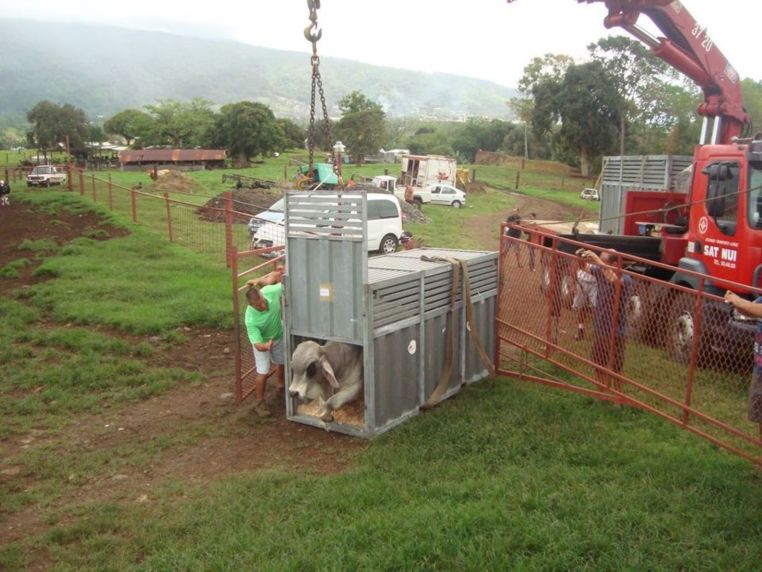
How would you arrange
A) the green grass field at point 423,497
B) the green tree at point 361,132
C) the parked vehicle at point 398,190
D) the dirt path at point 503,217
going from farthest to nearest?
the green tree at point 361,132 < the parked vehicle at point 398,190 < the dirt path at point 503,217 < the green grass field at point 423,497

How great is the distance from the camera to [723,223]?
8336 mm

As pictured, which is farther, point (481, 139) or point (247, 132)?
point (481, 139)

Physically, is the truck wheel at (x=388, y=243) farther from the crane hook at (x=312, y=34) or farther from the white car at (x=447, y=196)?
the white car at (x=447, y=196)

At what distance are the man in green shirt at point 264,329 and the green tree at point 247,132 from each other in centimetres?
5916

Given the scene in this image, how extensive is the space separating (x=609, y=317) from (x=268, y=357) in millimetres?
3698

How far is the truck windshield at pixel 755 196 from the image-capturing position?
7828 millimetres

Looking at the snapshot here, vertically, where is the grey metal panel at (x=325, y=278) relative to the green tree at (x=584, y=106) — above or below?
below

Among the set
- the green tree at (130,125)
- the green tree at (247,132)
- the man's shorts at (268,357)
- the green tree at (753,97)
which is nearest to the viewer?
the man's shorts at (268,357)

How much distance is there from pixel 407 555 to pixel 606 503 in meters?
1.54

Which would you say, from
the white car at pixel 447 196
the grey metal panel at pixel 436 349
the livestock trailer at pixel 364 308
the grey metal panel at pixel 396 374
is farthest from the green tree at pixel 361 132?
the grey metal panel at pixel 396 374

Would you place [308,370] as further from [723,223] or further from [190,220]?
[190,220]

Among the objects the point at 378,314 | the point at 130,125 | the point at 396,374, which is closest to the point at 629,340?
the point at 396,374

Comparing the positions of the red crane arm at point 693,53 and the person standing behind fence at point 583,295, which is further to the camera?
the red crane arm at point 693,53

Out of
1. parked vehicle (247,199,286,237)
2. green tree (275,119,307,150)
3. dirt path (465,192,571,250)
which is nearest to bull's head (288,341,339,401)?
parked vehicle (247,199,286,237)
